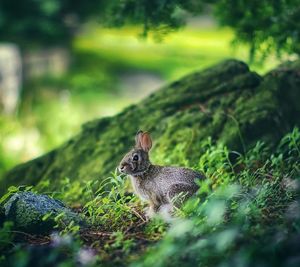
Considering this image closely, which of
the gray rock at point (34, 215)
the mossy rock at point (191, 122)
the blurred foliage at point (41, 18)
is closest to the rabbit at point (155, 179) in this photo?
the gray rock at point (34, 215)

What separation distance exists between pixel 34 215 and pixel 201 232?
1.34m

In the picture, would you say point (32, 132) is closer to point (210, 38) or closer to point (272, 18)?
point (272, 18)

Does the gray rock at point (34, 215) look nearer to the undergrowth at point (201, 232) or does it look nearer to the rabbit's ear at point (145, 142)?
the undergrowth at point (201, 232)

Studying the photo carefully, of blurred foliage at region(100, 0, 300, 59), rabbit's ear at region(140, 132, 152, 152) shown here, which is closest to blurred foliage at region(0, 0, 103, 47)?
blurred foliage at region(100, 0, 300, 59)

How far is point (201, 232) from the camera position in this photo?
4137 millimetres

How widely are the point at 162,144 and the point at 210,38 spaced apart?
13.0 m

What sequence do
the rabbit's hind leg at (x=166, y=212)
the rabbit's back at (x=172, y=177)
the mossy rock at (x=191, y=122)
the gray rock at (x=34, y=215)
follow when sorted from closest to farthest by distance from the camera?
the rabbit's hind leg at (x=166, y=212) < the gray rock at (x=34, y=215) < the rabbit's back at (x=172, y=177) < the mossy rock at (x=191, y=122)

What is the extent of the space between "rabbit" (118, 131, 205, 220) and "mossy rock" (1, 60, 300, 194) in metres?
0.91

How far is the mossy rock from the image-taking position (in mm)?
6676

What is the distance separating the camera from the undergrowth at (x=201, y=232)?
12.4 feet

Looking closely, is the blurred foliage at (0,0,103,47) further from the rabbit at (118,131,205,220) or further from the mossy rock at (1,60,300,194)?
the rabbit at (118,131,205,220)

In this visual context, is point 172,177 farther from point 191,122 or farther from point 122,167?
point 191,122

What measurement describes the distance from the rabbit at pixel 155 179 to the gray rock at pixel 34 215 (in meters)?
0.63

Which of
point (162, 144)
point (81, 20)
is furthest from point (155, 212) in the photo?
point (81, 20)
